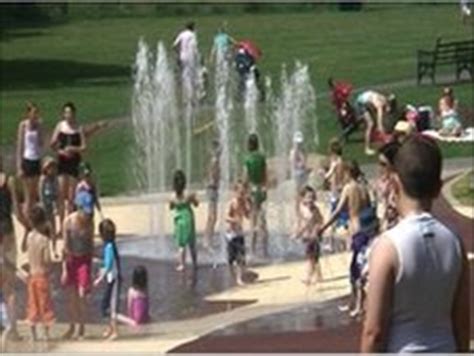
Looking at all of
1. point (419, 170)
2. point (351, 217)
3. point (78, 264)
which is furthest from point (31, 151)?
point (419, 170)

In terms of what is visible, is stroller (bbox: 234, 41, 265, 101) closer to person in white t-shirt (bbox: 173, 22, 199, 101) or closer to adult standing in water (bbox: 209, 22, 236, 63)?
adult standing in water (bbox: 209, 22, 236, 63)

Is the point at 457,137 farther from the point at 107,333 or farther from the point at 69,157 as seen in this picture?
the point at 107,333

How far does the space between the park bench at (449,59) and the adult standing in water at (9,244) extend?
19.0 m

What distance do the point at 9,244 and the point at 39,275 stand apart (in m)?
1.98

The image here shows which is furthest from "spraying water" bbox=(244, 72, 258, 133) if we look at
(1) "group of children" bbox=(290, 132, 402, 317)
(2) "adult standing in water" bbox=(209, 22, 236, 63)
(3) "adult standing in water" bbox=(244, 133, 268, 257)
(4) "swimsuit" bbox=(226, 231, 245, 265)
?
(4) "swimsuit" bbox=(226, 231, 245, 265)

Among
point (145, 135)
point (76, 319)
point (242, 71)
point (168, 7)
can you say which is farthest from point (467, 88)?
point (168, 7)

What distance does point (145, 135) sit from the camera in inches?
1030

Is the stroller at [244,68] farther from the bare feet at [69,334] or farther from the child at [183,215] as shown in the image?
the bare feet at [69,334]

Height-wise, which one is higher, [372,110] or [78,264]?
[372,110]

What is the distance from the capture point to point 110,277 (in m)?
15.3

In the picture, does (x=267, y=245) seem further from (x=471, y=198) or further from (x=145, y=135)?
(x=145, y=135)

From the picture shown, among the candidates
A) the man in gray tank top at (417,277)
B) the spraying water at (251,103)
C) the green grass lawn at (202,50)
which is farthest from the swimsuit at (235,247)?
the man in gray tank top at (417,277)

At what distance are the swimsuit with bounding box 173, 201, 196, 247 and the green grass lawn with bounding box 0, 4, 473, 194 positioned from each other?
689cm

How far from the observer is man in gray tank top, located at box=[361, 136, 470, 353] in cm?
579
